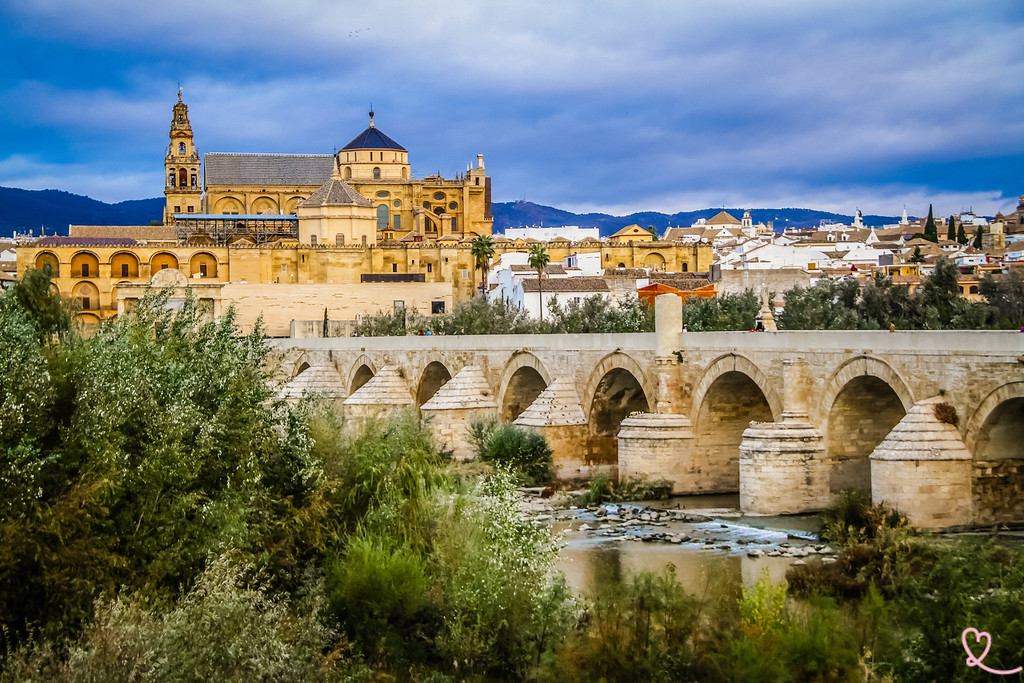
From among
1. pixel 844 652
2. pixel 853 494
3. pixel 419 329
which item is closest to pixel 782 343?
pixel 853 494

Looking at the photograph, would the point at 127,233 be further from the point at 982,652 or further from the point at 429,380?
the point at 982,652

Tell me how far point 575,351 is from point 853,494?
9.88m

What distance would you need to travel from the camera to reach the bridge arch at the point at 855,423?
2009 centimetres

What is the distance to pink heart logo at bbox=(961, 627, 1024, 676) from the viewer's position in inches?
386

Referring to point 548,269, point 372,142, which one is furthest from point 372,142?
point 548,269

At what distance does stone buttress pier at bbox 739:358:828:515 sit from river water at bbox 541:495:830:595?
0.27 m

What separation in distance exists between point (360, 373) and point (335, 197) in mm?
35010

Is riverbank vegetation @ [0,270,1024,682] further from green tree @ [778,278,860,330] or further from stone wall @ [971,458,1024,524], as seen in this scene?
green tree @ [778,278,860,330]

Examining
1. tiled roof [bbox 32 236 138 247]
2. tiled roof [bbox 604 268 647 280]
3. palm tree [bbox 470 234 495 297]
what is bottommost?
tiled roof [bbox 604 268 647 280]

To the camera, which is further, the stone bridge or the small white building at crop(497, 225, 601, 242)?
the small white building at crop(497, 225, 601, 242)

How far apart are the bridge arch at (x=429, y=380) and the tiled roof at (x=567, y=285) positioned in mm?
15216

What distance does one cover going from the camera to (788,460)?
19984mm

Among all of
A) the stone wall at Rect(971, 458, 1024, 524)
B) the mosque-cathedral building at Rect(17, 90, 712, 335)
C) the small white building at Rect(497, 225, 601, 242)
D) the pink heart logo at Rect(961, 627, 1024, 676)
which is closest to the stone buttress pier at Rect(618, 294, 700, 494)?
the stone wall at Rect(971, 458, 1024, 524)

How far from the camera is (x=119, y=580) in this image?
11312mm
